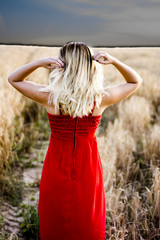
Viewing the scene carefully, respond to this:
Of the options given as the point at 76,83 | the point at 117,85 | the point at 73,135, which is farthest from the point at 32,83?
the point at 117,85

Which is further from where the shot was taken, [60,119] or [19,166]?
[19,166]

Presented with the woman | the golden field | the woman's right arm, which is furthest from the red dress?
the golden field

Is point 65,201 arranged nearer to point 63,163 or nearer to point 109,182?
point 63,163

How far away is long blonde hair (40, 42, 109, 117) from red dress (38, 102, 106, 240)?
0.09 meters

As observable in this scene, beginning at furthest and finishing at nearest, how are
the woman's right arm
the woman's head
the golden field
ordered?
the golden field → the woman's right arm → the woman's head

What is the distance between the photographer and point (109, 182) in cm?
282

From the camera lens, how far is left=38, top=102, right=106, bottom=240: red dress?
1613mm

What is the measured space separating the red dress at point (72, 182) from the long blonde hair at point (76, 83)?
0.29ft

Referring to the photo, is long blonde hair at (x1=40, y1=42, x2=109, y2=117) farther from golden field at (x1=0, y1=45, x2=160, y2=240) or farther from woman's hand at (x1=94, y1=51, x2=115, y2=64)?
golden field at (x1=0, y1=45, x2=160, y2=240)

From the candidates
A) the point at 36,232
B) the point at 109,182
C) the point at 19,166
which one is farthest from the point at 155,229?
the point at 19,166

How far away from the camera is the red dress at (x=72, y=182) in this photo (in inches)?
63.5

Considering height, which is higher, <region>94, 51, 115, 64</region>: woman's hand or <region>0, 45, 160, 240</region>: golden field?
<region>94, 51, 115, 64</region>: woman's hand

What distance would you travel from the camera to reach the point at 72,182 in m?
1.64

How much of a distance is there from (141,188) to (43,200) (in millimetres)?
1686
